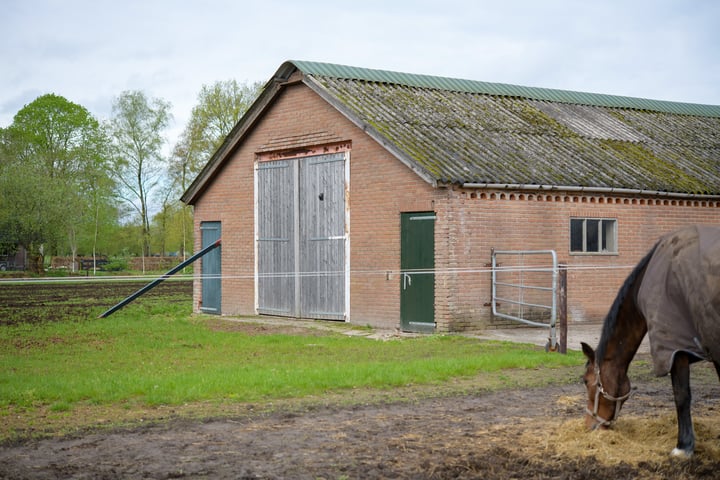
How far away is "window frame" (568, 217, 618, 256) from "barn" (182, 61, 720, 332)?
1.3 inches

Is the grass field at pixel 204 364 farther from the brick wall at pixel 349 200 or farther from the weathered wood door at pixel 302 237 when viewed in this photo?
the weathered wood door at pixel 302 237

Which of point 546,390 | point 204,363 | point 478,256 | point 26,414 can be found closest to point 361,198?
point 478,256

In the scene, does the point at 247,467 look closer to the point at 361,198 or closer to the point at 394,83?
the point at 361,198

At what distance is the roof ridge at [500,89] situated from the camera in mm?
21375

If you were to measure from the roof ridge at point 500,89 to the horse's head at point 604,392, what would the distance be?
46.4ft

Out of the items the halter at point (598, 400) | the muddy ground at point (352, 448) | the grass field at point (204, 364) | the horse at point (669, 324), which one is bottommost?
the muddy ground at point (352, 448)

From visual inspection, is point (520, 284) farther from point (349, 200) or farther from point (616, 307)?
point (616, 307)

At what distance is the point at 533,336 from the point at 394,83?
26.7 feet

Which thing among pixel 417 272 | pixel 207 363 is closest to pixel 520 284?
pixel 417 272

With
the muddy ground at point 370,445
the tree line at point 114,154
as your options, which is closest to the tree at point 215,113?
the tree line at point 114,154

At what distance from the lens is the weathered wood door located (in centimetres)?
2000

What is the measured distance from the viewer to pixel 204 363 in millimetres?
13070

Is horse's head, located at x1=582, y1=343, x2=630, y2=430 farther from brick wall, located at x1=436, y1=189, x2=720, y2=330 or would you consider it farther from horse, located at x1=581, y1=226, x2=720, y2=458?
brick wall, located at x1=436, y1=189, x2=720, y2=330

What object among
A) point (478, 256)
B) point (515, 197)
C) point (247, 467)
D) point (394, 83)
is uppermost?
point (394, 83)
